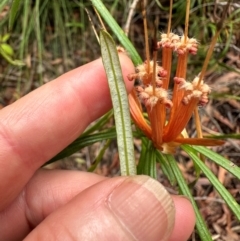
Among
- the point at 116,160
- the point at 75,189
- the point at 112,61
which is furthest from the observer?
the point at 116,160

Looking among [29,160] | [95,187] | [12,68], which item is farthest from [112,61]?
[12,68]

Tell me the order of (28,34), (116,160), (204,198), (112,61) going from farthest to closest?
(28,34) < (116,160) < (204,198) < (112,61)

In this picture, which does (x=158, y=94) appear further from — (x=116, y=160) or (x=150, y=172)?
(x=116, y=160)

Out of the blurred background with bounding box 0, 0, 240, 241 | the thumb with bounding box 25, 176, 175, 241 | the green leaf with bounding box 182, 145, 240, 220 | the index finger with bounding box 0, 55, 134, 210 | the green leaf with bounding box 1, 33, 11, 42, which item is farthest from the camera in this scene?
the green leaf with bounding box 1, 33, 11, 42

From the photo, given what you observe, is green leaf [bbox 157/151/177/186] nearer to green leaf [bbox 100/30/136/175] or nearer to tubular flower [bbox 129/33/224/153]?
tubular flower [bbox 129/33/224/153]

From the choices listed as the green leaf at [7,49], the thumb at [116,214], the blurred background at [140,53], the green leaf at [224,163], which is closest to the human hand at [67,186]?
the thumb at [116,214]

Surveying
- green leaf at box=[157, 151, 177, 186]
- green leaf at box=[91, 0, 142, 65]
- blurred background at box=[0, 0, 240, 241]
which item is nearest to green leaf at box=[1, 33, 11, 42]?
blurred background at box=[0, 0, 240, 241]

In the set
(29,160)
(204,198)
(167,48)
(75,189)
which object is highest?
(167,48)
